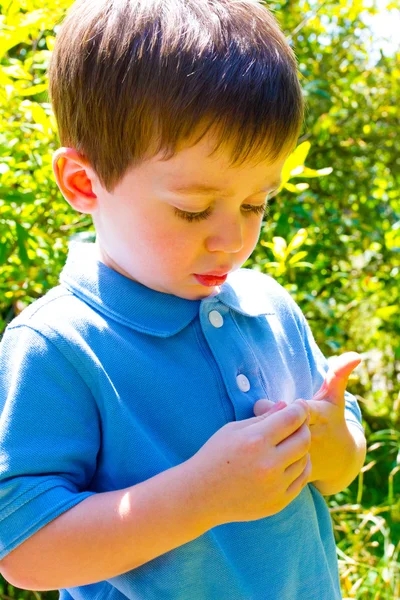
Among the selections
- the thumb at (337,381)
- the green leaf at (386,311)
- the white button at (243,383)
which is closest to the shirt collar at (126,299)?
the white button at (243,383)

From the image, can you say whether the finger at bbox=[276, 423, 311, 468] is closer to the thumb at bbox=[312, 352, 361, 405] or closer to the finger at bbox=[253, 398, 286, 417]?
the finger at bbox=[253, 398, 286, 417]

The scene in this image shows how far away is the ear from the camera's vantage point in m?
1.31

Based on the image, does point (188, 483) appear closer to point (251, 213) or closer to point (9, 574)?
point (9, 574)

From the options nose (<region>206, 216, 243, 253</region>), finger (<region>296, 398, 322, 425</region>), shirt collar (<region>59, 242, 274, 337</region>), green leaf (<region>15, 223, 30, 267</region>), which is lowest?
green leaf (<region>15, 223, 30, 267</region>)

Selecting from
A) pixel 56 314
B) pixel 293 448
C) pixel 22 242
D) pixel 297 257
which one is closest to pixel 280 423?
pixel 293 448

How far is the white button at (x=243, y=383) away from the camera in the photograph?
1.29 metres

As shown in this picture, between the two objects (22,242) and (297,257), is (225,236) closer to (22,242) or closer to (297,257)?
(22,242)

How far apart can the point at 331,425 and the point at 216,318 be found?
29 centimetres

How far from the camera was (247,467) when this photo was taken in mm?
1131

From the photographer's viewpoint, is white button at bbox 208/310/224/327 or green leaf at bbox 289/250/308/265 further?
green leaf at bbox 289/250/308/265

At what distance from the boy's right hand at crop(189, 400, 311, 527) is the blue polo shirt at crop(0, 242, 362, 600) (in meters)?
0.11

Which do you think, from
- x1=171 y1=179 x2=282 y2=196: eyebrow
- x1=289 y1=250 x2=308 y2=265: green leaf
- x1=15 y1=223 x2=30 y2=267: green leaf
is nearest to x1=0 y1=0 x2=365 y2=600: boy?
x1=171 y1=179 x2=282 y2=196: eyebrow

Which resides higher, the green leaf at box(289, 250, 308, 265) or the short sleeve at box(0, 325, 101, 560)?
the short sleeve at box(0, 325, 101, 560)

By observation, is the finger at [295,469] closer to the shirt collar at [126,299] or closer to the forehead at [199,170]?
the shirt collar at [126,299]
